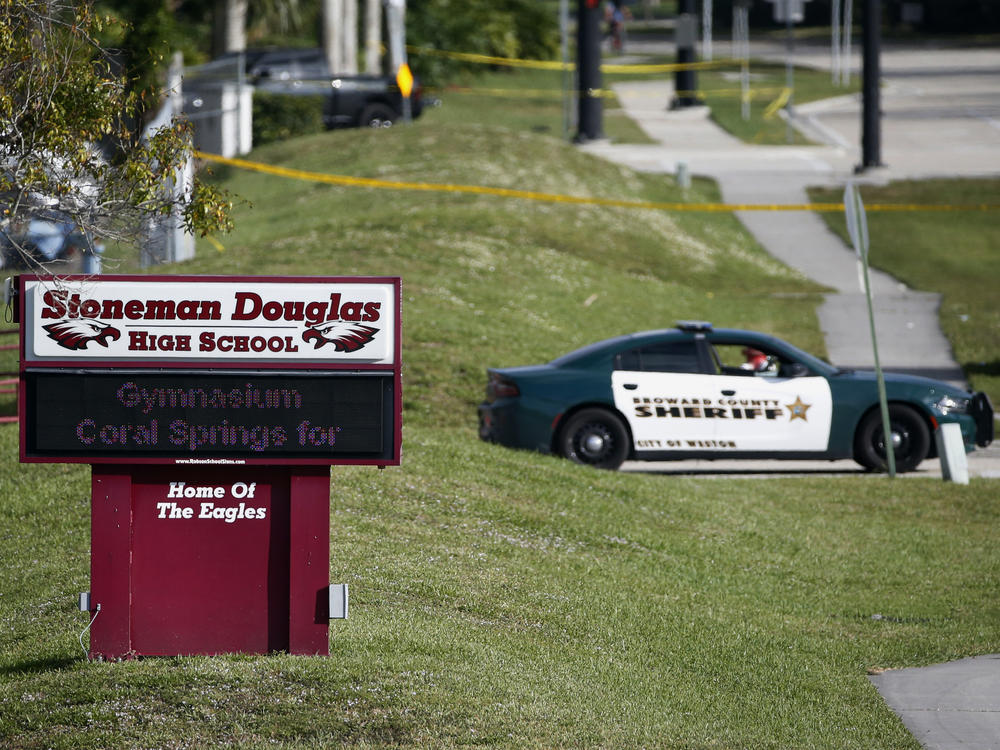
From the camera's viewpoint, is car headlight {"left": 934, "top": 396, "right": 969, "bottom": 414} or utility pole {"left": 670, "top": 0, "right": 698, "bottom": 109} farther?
utility pole {"left": 670, "top": 0, "right": 698, "bottom": 109}

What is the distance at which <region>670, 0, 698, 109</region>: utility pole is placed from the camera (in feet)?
163

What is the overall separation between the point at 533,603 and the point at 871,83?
26849 mm

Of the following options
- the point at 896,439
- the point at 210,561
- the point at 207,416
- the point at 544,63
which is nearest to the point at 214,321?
the point at 207,416

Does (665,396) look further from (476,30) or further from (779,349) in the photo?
(476,30)

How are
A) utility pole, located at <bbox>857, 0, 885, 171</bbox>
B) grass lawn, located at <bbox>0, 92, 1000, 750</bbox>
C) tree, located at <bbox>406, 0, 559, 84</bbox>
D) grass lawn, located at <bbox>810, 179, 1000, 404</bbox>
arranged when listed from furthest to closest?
tree, located at <bbox>406, 0, 559, 84</bbox> < utility pole, located at <bbox>857, 0, 885, 171</bbox> < grass lawn, located at <bbox>810, 179, 1000, 404</bbox> < grass lawn, located at <bbox>0, 92, 1000, 750</bbox>

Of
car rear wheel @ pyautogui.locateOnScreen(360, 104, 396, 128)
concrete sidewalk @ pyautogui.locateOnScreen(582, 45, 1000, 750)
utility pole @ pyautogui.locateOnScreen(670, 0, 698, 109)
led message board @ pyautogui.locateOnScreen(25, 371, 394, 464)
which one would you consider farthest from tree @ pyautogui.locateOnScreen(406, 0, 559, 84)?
led message board @ pyautogui.locateOnScreen(25, 371, 394, 464)

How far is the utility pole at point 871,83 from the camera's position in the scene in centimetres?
3331

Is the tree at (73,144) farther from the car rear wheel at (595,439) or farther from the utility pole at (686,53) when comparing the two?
the utility pole at (686,53)

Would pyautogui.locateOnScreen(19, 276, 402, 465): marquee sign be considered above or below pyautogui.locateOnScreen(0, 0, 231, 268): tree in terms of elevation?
below

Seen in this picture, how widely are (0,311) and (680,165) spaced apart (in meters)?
16.8

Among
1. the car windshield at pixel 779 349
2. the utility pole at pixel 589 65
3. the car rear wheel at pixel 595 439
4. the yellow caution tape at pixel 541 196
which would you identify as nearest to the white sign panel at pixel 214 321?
the car rear wheel at pixel 595 439

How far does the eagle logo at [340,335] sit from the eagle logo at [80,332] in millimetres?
949

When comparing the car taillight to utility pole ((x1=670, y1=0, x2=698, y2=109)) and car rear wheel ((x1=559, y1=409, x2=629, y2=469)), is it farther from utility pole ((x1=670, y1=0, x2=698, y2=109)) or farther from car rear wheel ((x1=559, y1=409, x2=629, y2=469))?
utility pole ((x1=670, y1=0, x2=698, y2=109))

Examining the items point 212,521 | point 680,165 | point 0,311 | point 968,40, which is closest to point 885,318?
point 680,165
